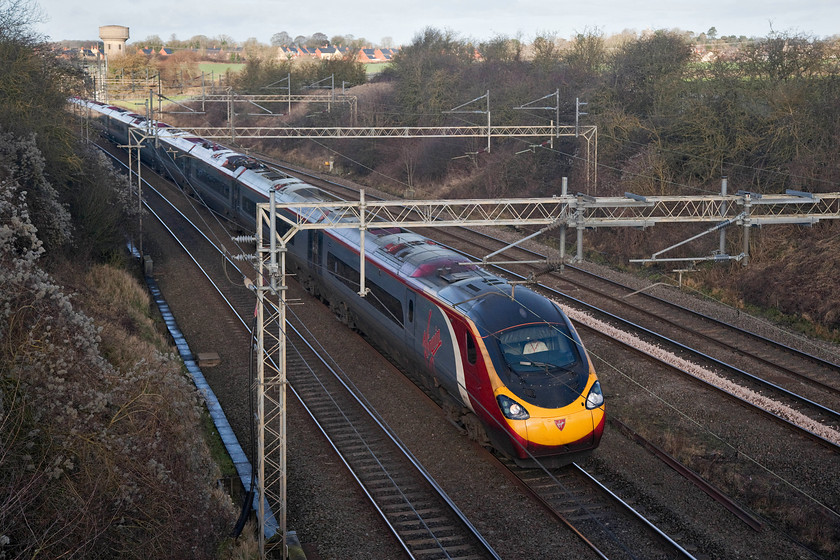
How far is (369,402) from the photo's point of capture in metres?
16.7

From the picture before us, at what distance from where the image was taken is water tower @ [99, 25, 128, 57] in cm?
11744

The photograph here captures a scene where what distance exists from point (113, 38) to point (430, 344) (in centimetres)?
11882

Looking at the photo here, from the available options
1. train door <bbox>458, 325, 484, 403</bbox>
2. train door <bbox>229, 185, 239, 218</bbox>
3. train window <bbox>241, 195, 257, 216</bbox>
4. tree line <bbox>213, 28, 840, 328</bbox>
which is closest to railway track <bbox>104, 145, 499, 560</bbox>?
train door <bbox>458, 325, 484, 403</bbox>

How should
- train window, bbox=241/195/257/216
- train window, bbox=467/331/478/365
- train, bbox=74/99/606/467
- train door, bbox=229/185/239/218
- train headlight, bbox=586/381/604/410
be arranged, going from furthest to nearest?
1. train door, bbox=229/185/239/218
2. train window, bbox=241/195/257/216
3. train window, bbox=467/331/478/365
4. train headlight, bbox=586/381/604/410
5. train, bbox=74/99/606/467

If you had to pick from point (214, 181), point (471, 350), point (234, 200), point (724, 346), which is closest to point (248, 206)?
point (234, 200)

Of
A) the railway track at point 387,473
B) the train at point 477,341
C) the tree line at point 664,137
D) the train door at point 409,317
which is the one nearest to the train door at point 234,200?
the train at point 477,341

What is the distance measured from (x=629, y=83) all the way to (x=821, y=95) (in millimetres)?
10451

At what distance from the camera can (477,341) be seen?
13.3 m

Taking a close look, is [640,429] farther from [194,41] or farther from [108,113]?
[194,41]

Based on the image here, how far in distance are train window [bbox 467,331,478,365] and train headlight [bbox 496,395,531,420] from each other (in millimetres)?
983

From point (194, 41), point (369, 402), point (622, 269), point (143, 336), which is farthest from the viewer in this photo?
point (194, 41)

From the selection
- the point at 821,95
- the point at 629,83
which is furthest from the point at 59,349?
the point at 629,83

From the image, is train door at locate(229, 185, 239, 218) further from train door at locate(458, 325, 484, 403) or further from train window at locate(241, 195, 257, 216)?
train door at locate(458, 325, 484, 403)

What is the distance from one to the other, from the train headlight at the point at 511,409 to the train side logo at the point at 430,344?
234 centimetres
